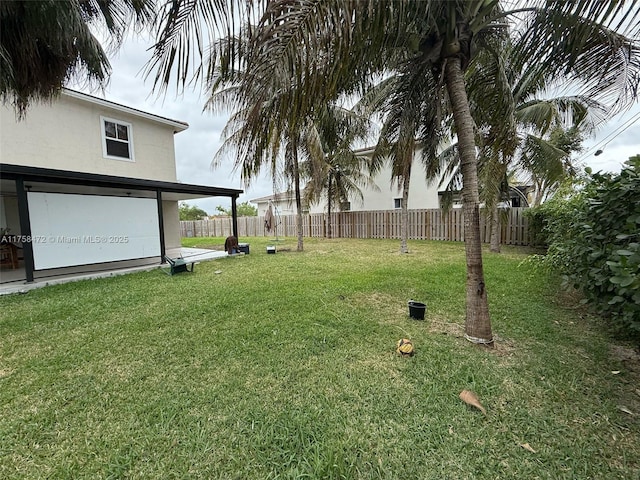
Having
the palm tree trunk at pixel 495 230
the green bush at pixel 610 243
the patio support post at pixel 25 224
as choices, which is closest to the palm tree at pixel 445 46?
the green bush at pixel 610 243

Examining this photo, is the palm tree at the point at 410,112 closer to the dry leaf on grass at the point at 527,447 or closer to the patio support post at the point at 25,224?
the dry leaf on grass at the point at 527,447

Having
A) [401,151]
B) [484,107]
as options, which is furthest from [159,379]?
[484,107]

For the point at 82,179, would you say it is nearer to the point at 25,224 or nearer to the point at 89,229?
the point at 89,229

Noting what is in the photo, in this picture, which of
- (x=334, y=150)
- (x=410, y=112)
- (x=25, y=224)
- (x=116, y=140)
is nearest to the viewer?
(x=410, y=112)

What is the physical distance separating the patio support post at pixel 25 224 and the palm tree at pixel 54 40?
3180 millimetres

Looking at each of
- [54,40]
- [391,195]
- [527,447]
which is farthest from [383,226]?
[54,40]

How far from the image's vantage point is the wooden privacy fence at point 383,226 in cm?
1200

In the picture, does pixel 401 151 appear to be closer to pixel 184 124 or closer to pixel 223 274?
pixel 223 274

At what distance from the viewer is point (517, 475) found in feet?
5.36

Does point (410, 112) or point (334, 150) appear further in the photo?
point (334, 150)

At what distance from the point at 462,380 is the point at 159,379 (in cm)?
292

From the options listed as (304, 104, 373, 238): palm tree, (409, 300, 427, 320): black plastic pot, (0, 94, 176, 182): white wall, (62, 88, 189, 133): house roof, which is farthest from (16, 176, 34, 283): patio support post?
(409, 300, 427, 320): black plastic pot

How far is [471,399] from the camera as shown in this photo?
7.49 feet

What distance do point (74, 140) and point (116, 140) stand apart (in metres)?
1.28
